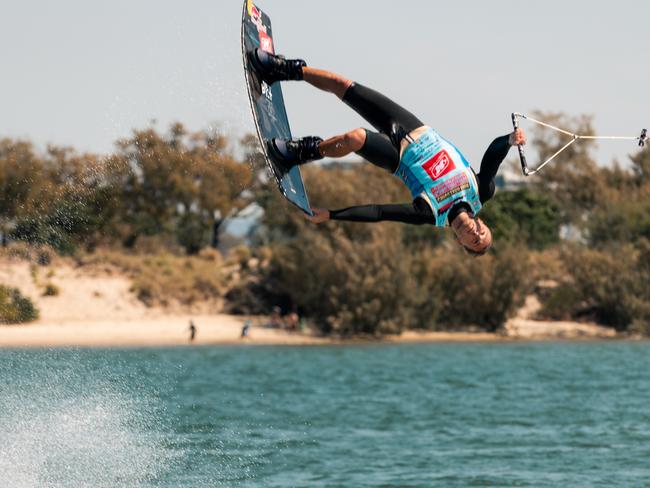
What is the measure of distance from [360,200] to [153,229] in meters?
9.02

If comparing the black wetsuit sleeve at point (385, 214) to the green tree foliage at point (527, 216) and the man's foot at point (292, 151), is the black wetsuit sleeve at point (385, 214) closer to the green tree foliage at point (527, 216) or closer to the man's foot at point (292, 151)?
the man's foot at point (292, 151)

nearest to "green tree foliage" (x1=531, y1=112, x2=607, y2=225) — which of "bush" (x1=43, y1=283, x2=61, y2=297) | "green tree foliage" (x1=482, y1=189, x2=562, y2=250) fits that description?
"green tree foliage" (x1=482, y1=189, x2=562, y2=250)

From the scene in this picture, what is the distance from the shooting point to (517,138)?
28.9ft

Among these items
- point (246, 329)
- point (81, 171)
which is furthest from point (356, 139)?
point (246, 329)

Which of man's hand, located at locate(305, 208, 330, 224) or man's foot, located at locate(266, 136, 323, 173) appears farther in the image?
man's foot, located at locate(266, 136, 323, 173)

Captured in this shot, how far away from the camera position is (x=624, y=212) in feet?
170

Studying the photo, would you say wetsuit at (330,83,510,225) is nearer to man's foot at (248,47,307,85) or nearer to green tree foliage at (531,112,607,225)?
man's foot at (248,47,307,85)

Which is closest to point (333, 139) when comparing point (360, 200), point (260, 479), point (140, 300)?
point (260, 479)

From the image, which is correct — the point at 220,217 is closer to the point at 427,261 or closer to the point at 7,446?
the point at 427,261

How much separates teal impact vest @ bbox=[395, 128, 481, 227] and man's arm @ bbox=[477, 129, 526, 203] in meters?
0.16

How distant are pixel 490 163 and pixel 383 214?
3.07 ft

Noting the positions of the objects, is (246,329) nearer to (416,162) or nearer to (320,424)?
(320,424)

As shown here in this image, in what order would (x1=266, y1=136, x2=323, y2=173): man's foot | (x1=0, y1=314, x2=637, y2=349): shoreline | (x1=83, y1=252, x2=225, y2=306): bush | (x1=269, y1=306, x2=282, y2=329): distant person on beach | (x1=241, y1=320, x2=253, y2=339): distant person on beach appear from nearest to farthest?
(x1=266, y1=136, x2=323, y2=173): man's foot
(x1=0, y1=314, x2=637, y2=349): shoreline
(x1=241, y1=320, x2=253, y2=339): distant person on beach
(x1=83, y1=252, x2=225, y2=306): bush
(x1=269, y1=306, x2=282, y2=329): distant person on beach

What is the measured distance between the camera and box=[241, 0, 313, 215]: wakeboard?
9.65 metres
